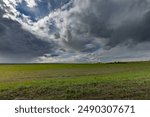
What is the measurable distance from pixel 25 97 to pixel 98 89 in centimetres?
418

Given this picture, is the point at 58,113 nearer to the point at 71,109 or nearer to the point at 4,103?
the point at 71,109

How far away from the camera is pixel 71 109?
10625 mm

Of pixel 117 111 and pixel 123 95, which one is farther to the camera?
pixel 123 95

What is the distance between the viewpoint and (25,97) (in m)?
16.9

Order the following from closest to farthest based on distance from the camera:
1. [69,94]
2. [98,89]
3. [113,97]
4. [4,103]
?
[4,103] → [113,97] → [69,94] → [98,89]

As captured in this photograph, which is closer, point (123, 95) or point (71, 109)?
point (71, 109)

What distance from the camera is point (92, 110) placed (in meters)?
10.4

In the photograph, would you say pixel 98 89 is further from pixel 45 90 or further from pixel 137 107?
pixel 137 107

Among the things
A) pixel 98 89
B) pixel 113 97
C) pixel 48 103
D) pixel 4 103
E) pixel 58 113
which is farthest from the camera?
pixel 98 89

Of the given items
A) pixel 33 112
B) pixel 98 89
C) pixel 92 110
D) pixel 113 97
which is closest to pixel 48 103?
pixel 33 112

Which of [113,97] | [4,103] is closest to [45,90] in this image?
[113,97]

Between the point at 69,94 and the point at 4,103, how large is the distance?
210 inches

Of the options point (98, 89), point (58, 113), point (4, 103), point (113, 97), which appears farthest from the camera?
point (98, 89)

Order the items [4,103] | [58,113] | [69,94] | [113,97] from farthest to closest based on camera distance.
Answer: [69,94] < [113,97] < [4,103] < [58,113]
